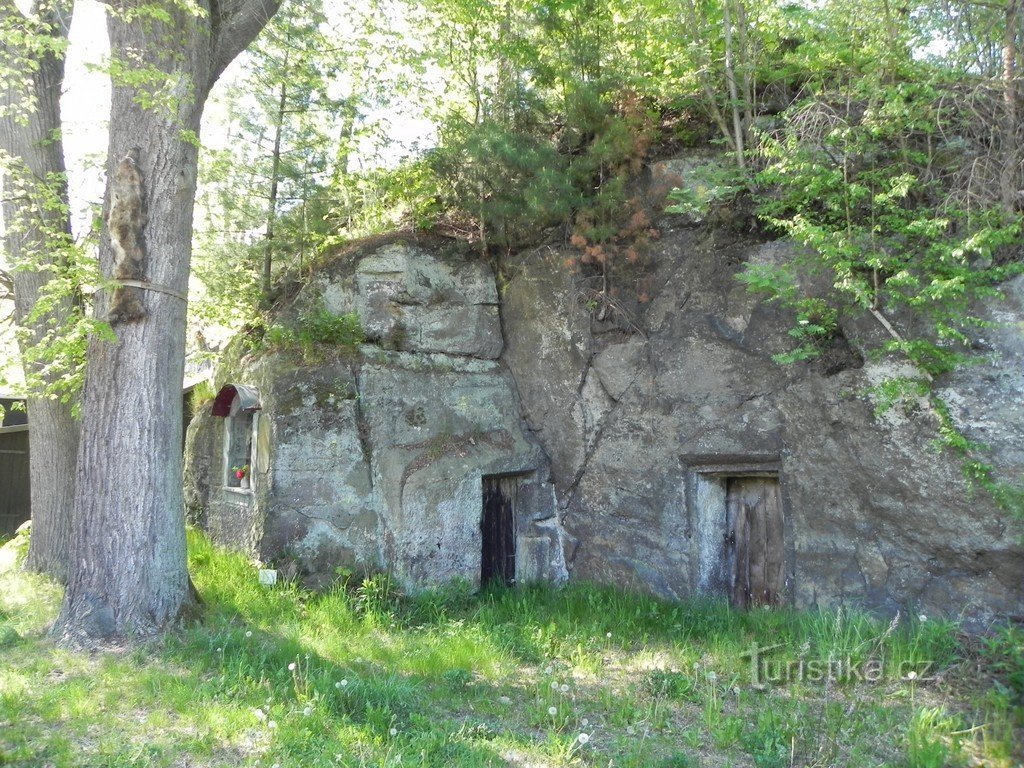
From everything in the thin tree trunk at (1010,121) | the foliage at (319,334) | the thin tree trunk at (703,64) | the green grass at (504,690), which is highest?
the thin tree trunk at (703,64)

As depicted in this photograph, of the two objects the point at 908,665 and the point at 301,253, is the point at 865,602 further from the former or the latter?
the point at 301,253

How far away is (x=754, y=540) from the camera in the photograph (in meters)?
8.07

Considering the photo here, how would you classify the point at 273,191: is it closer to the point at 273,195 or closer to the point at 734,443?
the point at 273,195

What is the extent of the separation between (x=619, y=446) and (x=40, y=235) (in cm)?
625

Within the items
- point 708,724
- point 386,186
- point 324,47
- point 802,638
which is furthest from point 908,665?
A: point 324,47

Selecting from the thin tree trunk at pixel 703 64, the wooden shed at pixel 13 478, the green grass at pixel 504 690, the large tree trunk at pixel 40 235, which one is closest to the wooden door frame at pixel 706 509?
the green grass at pixel 504 690

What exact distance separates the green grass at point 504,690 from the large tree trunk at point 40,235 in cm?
96

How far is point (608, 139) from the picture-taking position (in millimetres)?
8406

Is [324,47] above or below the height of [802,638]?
above

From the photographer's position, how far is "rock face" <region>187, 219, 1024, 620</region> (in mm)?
6652

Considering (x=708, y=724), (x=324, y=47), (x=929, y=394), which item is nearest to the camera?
(x=708, y=724)

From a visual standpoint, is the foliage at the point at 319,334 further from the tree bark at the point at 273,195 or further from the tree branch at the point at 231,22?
the tree branch at the point at 231,22

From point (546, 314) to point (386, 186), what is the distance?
2596 mm

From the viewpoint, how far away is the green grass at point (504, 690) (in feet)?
15.5
